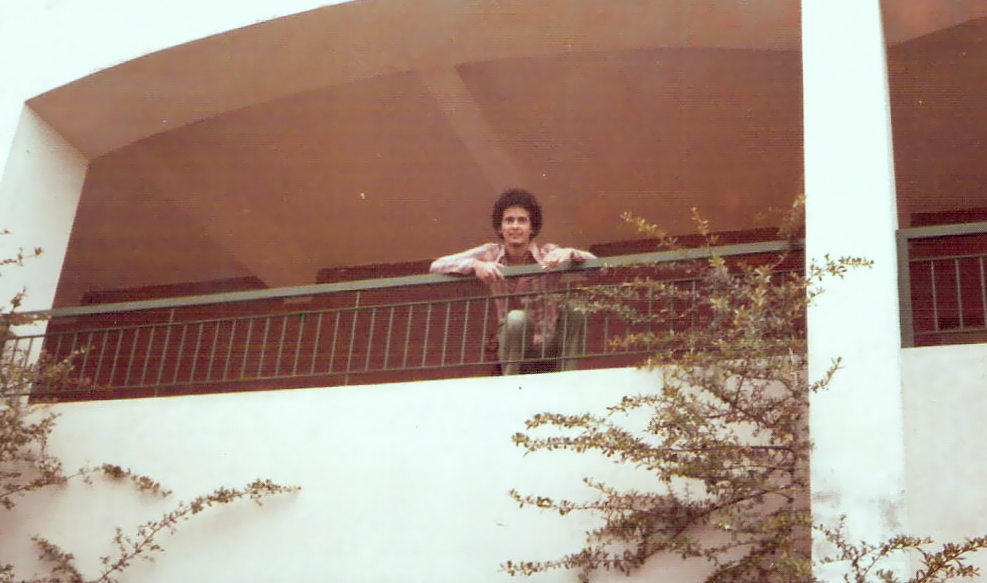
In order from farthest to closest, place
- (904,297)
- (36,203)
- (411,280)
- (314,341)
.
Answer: (314,341), (36,203), (411,280), (904,297)

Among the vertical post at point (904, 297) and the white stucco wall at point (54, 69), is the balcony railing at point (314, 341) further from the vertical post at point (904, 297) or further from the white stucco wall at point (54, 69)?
the vertical post at point (904, 297)

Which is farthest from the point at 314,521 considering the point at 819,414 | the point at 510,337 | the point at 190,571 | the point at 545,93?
the point at 545,93

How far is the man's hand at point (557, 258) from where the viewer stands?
6.26 m

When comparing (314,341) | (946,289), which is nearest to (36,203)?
(314,341)

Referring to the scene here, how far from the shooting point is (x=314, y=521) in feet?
20.5

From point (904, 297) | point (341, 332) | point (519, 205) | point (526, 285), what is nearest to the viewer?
point (904, 297)

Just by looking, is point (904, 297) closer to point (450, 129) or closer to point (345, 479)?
point (345, 479)

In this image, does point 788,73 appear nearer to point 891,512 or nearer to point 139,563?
point 891,512

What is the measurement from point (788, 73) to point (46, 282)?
521 centimetres

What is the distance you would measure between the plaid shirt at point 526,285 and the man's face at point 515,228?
0.06 m

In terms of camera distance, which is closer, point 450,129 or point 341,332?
point 450,129

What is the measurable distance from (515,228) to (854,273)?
7.35 feet

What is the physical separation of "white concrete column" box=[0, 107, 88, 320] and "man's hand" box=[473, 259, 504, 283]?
3.07 meters

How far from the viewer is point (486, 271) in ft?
20.9
